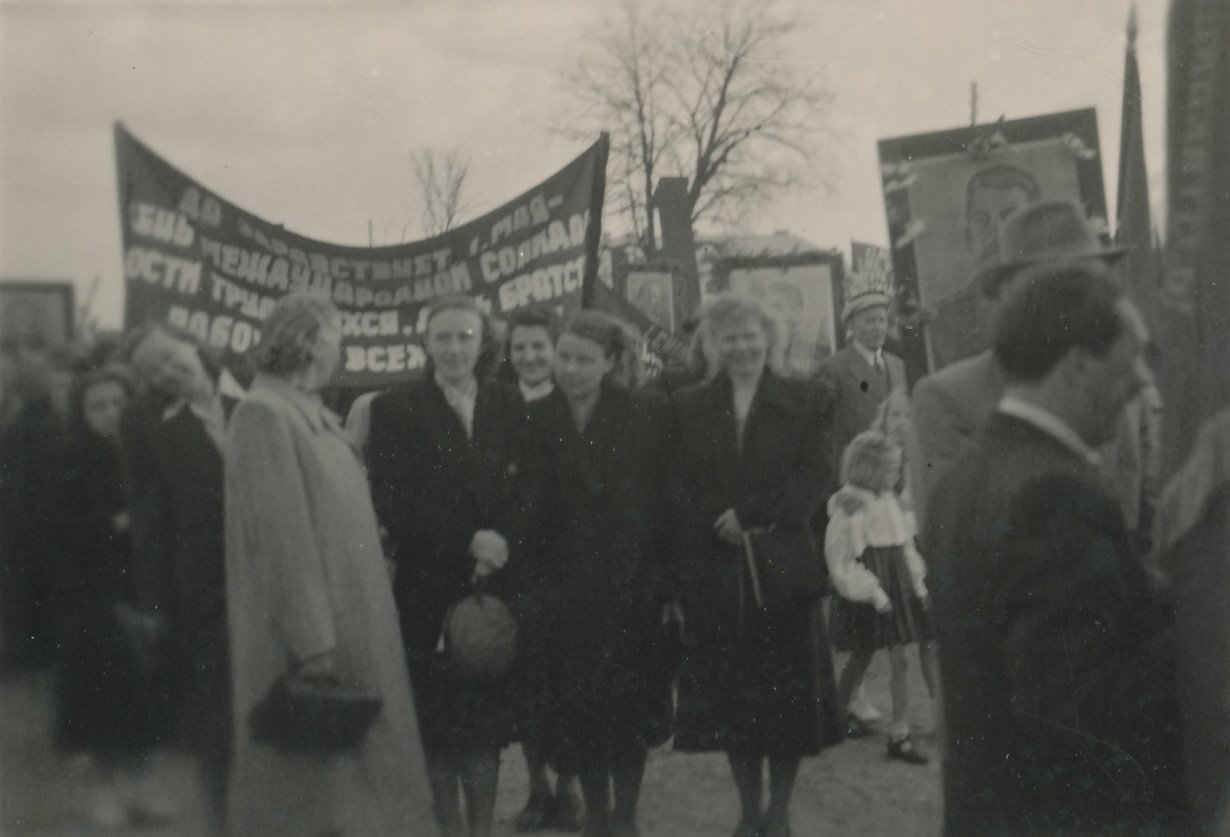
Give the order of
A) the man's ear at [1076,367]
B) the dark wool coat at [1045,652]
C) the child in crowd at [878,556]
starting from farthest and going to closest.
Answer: the child in crowd at [878,556]
the man's ear at [1076,367]
the dark wool coat at [1045,652]

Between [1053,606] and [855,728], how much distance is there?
3.15 ft

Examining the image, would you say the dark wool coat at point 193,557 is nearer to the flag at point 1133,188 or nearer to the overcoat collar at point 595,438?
the overcoat collar at point 595,438

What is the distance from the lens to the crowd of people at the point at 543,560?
12.5 feet

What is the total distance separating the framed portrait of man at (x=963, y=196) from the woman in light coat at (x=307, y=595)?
1694 millimetres

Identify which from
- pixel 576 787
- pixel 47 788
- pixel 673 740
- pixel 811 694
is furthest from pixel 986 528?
pixel 47 788

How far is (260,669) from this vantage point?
3.93 meters

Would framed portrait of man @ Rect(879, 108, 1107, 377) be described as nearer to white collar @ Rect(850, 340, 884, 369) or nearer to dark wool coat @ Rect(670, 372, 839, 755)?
white collar @ Rect(850, 340, 884, 369)

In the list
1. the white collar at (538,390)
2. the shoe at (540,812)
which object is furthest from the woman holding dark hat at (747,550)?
the shoe at (540,812)

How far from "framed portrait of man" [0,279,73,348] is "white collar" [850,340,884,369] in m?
2.36

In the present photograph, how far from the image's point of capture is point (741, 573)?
3.88 metres

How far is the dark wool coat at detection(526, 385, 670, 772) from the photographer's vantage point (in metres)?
3.95

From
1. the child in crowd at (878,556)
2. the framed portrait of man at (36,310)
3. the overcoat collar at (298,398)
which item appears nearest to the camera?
the overcoat collar at (298,398)

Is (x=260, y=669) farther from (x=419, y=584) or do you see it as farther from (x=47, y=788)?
(x=47, y=788)

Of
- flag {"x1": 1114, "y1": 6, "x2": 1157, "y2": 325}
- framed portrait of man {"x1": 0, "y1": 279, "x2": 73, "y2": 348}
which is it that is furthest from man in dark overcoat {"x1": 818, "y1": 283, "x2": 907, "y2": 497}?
framed portrait of man {"x1": 0, "y1": 279, "x2": 73, "y2": 348}
